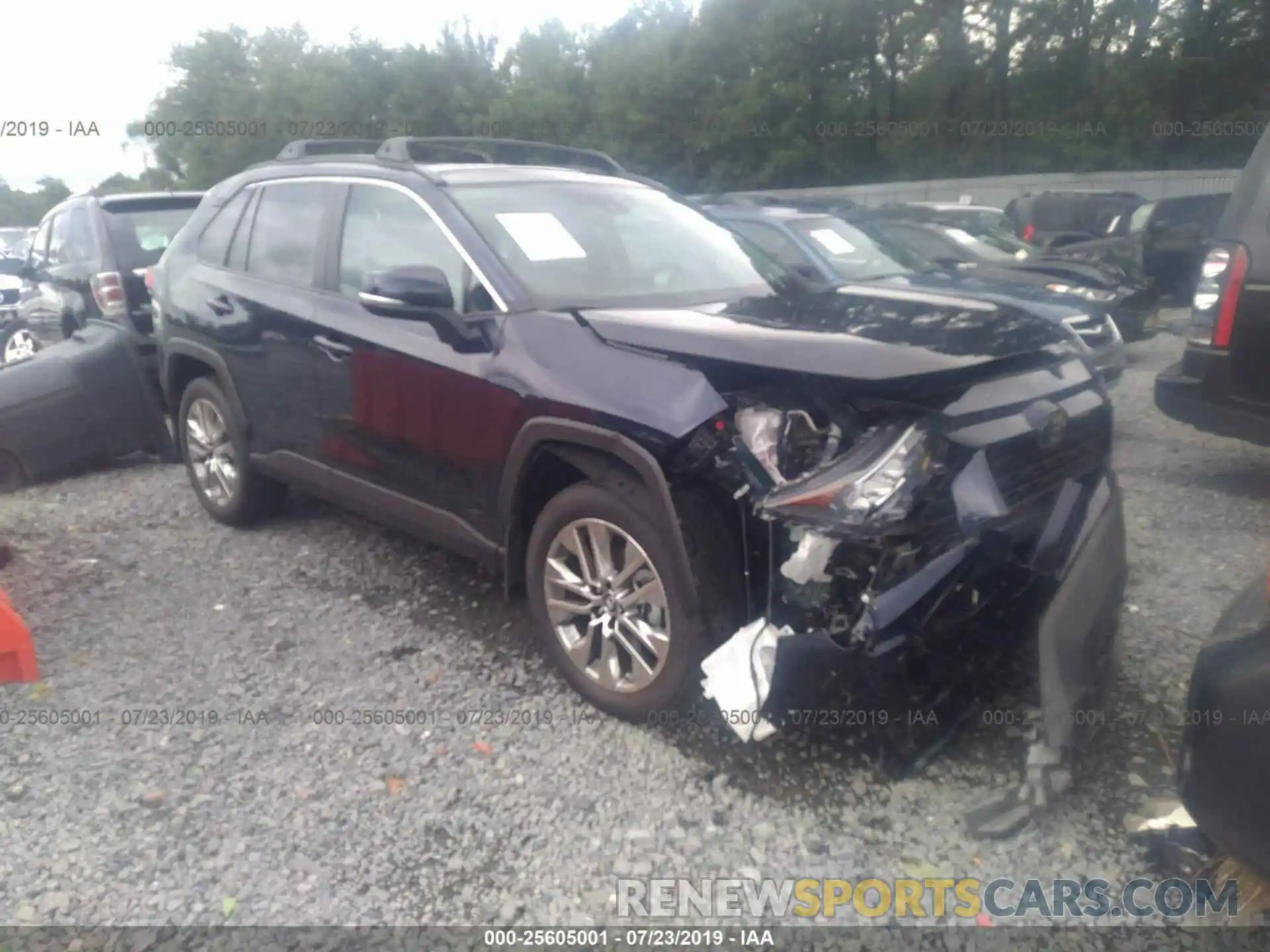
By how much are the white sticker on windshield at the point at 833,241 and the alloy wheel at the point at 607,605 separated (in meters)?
4.90

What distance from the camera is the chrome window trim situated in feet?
11.8

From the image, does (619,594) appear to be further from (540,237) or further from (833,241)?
(833,241)

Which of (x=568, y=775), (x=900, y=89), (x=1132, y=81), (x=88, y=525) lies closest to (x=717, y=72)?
(x=900, y=89)

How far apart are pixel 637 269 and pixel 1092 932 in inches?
104

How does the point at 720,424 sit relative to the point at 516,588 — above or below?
above

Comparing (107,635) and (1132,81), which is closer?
(107,635)

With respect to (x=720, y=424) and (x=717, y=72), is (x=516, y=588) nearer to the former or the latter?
(x=720, y=424)

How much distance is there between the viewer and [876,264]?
7.70 meters

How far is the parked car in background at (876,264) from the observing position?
7.20 meters

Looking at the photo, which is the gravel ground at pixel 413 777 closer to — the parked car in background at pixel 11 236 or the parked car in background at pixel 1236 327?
the parked car in background at pixel 1236 327

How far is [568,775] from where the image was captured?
3129 mm

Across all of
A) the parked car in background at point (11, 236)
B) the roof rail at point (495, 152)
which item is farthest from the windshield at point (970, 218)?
the parked car in background at point (11, 236)

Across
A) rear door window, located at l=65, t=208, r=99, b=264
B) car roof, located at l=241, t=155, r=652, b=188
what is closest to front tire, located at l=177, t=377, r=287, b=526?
car roof, located at l=241, t=155, r=652, b=188

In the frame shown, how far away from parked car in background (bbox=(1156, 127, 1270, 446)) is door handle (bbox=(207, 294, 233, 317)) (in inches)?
183
